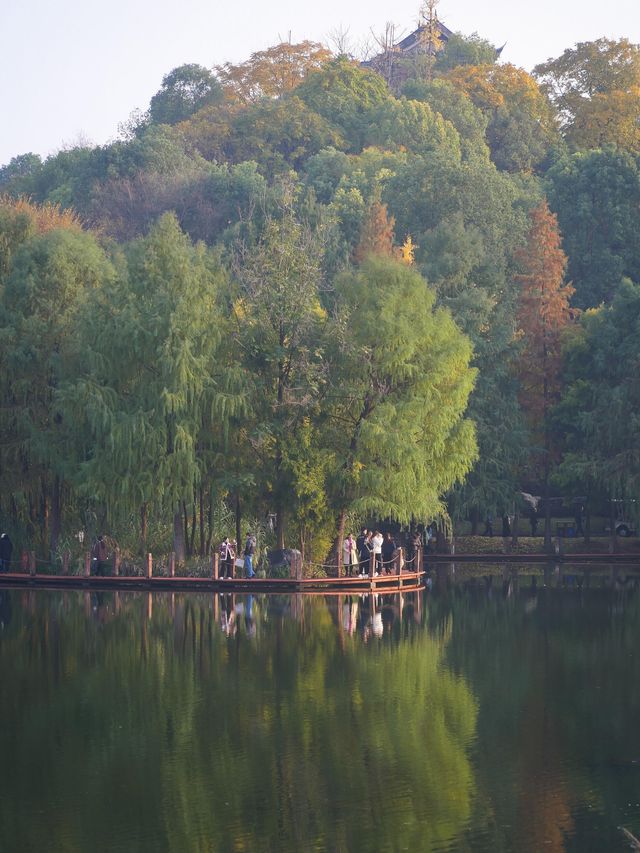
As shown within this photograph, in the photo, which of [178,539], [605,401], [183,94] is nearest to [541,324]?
→ [605,401]

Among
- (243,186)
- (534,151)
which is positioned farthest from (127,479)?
(534,151)

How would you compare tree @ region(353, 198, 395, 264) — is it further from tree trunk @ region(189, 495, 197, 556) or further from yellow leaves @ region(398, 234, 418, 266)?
tree trunk @ region(189, 495, 197, 556)

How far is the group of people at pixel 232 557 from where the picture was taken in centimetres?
4534

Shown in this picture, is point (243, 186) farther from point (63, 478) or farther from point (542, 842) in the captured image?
point (542, 842)

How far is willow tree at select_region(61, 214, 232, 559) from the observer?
45594mm

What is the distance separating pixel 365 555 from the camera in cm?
4894

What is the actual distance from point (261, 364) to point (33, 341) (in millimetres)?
7852

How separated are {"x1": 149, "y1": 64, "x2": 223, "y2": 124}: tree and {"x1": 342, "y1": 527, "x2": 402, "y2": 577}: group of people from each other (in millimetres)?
75790

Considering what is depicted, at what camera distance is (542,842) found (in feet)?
58.2

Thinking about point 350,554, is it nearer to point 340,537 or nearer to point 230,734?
point 340,537

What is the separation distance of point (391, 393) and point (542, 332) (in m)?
16.7

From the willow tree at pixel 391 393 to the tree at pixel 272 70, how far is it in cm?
7111

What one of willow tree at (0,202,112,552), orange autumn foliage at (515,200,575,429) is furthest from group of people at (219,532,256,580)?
orange autumn foliage at (515,200,575,429)

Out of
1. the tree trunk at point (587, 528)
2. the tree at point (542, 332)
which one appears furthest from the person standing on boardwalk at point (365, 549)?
the tree at point (542, 332)
